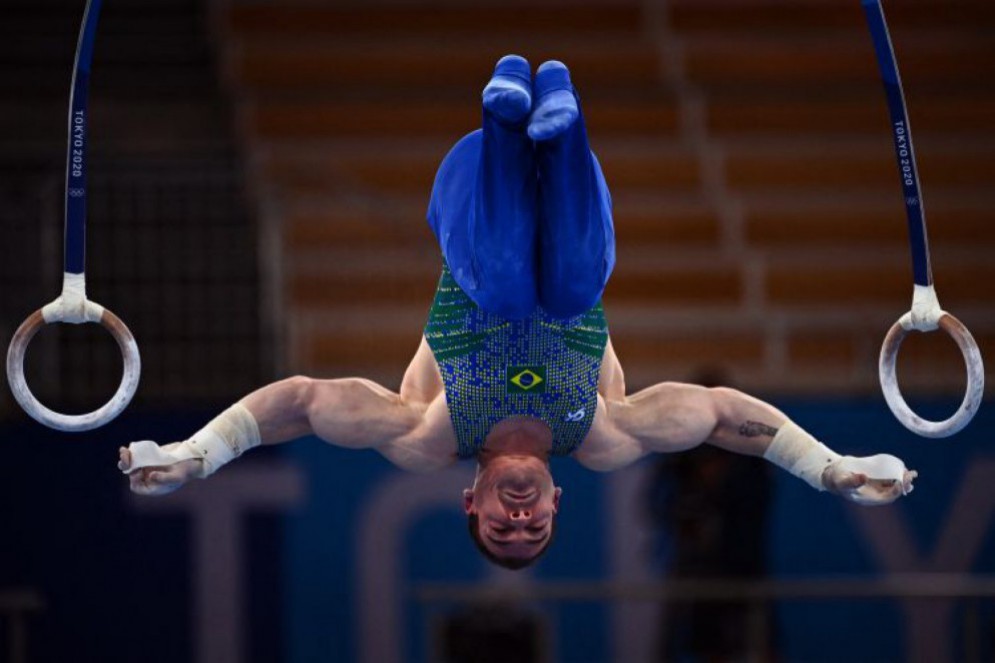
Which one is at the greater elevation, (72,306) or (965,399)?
(72,306)

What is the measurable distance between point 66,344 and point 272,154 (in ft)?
5.99

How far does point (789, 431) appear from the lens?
15.8 ft

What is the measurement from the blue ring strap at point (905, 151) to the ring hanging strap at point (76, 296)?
80.4 inches

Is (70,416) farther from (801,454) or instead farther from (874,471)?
(874,471)

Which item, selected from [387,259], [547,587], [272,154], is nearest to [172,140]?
[272,154]

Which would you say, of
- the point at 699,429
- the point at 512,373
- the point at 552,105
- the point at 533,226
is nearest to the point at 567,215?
the point at 533,226

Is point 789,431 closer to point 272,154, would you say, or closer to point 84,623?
point 84,623

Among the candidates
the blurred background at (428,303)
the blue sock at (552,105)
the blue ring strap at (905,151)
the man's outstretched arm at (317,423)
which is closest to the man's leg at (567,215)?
the blue sock at (552,105)

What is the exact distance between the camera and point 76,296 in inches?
174

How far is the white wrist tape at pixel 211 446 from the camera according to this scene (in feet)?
14.6

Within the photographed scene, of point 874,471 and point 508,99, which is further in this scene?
point 874,471

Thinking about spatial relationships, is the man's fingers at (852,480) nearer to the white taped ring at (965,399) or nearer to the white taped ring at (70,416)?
the white taped ring at (965,399)

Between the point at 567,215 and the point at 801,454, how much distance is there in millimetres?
966

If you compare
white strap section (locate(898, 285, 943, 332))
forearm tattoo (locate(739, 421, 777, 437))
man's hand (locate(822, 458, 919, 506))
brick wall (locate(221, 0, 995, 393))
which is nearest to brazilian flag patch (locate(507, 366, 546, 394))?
forearm tattoo (locate(739, 421, 777, 437))
